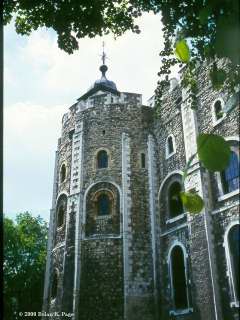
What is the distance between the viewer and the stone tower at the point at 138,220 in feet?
39.7

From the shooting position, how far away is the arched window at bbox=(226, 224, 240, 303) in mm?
10930

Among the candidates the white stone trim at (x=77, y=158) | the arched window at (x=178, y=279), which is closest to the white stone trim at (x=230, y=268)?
the arched window at (x=178, y=279)

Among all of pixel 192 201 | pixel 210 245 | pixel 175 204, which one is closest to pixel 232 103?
pixel 192 201

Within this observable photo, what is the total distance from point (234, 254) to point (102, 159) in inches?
303

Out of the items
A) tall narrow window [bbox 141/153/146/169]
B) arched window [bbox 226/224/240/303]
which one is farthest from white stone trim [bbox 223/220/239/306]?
tall narrow window [bbox 141/153/146/169]

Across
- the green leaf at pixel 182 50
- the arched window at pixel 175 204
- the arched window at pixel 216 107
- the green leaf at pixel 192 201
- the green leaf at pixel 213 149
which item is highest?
the arched window at pixel 216 107

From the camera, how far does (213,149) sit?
1243 mm

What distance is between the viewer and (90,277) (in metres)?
14.3

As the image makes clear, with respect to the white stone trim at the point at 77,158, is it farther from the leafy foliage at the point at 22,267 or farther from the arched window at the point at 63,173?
the leafy foliage at the point at 22,267

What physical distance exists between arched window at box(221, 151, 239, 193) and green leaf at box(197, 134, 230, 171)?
37.2 ft

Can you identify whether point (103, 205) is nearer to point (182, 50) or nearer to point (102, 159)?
point (102, 159)

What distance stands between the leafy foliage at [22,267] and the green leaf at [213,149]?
1051 inches

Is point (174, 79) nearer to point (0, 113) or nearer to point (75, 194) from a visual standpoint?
point (75, 194)

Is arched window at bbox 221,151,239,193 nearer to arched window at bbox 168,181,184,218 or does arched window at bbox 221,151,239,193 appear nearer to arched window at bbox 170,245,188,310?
arched window at bbox 168,181,184,218
